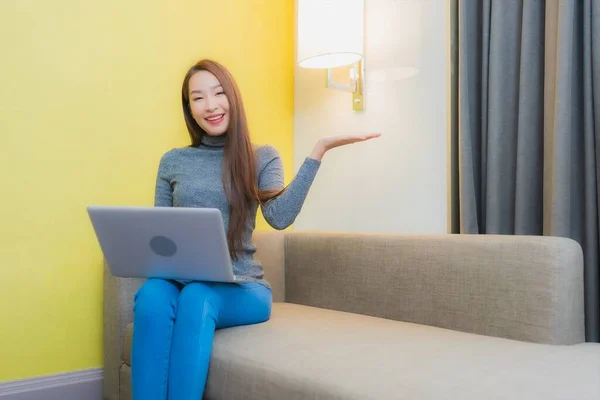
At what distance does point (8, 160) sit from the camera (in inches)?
74.4

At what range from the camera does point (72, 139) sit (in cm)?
202

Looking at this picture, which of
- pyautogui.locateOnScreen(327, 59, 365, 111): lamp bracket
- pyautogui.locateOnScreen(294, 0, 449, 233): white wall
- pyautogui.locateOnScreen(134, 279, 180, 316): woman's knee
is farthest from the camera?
pyautogui.locateOnScreen(327, 59, 365, 111): lamp bracket

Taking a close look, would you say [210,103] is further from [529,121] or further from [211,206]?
[529,121]

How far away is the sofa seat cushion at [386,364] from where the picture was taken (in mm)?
1013

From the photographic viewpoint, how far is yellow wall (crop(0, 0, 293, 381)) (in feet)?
6.24

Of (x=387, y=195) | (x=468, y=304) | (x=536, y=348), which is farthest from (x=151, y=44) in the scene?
(x=536, y=348)

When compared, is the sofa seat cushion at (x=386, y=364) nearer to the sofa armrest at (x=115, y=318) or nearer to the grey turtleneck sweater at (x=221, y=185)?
the grey turtleneck sweater at (x=221, y=185)

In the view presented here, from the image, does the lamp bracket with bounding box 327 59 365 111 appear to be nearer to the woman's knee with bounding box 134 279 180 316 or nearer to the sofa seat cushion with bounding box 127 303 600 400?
the sofa seat cushion with bounding box 127 303 600 400

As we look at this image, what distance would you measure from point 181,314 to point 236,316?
19 centimetres

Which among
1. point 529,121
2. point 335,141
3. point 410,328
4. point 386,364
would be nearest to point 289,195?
point 335,141

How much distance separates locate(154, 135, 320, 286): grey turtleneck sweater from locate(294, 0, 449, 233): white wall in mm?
603

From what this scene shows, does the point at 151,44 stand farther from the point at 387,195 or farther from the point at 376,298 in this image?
the point at 376,298

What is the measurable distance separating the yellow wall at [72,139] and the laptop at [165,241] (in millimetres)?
582

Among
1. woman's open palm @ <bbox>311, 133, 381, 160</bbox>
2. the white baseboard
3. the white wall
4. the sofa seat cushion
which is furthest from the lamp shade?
the white baseboard
